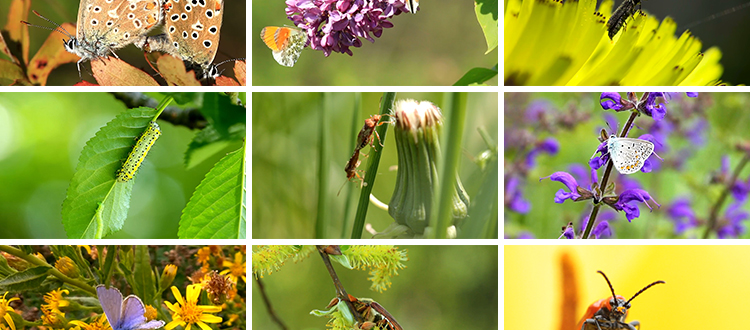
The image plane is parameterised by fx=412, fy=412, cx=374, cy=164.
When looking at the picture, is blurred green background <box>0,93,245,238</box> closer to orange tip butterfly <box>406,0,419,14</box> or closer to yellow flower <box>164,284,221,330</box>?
yellow flower <box>164,284,221,330</box>

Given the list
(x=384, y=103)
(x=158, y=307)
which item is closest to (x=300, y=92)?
(x=384, y=103)

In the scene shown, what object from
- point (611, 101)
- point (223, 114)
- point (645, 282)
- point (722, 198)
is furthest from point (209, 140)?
point (722, 198)

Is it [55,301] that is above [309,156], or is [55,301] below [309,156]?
below

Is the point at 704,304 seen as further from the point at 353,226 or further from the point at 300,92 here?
the point at 300,92

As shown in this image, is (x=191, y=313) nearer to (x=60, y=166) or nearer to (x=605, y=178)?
(x=60, y=166)

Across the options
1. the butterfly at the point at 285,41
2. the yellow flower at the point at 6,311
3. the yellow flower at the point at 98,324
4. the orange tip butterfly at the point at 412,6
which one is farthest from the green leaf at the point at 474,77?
Result: the yellow flower at the point at 6,311

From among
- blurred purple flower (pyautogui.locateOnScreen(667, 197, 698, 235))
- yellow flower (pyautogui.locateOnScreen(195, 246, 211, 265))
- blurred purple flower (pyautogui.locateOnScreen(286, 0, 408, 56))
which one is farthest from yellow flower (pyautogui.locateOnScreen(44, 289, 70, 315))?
blurred purple flower (pyautogui.locateOnScreen(667, 197, 698, 235))
